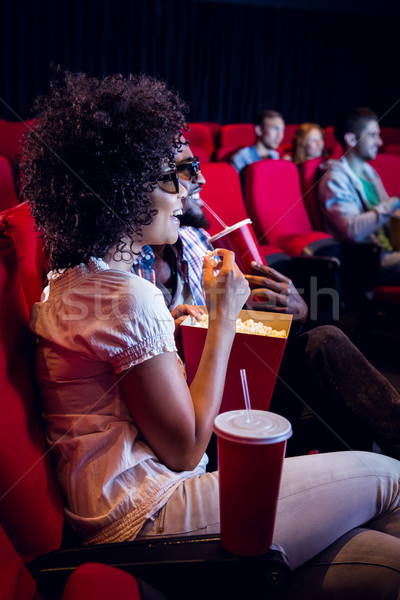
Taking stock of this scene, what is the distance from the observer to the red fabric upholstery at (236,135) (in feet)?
19.0

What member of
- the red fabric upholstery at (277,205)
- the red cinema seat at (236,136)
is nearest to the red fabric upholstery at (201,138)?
the red cinema seat at (236,136)

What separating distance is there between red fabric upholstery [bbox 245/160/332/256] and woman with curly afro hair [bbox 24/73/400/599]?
1619 mm

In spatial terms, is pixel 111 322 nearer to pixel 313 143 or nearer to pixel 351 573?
pixel 351 573

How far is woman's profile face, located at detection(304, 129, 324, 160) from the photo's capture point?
472 cm

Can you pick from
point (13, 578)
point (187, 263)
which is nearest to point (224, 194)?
point (187, 263)

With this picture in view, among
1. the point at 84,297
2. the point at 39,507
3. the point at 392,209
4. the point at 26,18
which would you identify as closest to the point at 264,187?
the point at 392,209

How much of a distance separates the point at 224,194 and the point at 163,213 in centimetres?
147

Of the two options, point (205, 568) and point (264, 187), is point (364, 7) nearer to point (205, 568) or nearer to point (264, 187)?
point (264, 187)

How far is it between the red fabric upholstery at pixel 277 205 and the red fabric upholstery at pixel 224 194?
0.41 feet

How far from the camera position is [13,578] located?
0.73 metres

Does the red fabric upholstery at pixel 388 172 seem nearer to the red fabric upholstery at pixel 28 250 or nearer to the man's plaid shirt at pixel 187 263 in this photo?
the man's plaid shirt at pixel 187 263

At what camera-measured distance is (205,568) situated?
739mm

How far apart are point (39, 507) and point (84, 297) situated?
34cm

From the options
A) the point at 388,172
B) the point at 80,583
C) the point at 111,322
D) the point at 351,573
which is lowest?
the point at 351,573
